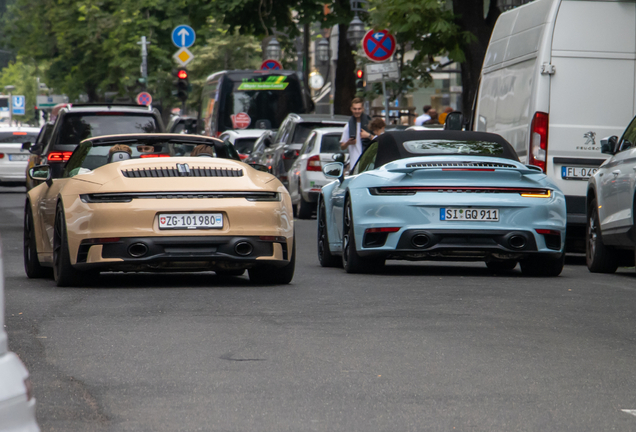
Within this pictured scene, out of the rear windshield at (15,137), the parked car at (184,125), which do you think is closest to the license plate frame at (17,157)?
the rear windshield at (15,137)

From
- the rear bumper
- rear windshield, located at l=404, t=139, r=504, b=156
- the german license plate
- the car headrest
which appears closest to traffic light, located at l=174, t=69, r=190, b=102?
rear windshield, located at l=404, t=139, r=504, b=156

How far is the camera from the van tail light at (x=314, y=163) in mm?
21281

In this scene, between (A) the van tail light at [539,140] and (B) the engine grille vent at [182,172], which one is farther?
(A) the van tail light at [539,140]

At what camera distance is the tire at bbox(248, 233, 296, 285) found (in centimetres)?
992

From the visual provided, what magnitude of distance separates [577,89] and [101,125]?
6938 mm

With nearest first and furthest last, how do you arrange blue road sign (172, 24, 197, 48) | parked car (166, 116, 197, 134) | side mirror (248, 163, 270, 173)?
side mirror (248, 163, 270, 173), blue road sign (172, 24, 197, 48), parked car (166, 116, 197, 134)

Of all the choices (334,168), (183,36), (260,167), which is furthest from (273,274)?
(183,36)

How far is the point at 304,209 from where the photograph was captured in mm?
22000

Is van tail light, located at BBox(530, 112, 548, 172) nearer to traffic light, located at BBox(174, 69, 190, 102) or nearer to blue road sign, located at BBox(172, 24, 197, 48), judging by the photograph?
traffic light, located at BBox(174, 69, 190, 102)

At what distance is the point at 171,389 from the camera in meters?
5.48

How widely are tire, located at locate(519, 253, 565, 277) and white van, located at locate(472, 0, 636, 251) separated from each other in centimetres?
191

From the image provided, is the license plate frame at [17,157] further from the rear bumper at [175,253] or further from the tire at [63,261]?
the rear bumper at [175,253]

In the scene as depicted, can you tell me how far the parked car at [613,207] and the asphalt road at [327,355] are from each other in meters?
1.25

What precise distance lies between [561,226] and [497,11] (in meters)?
12.3
